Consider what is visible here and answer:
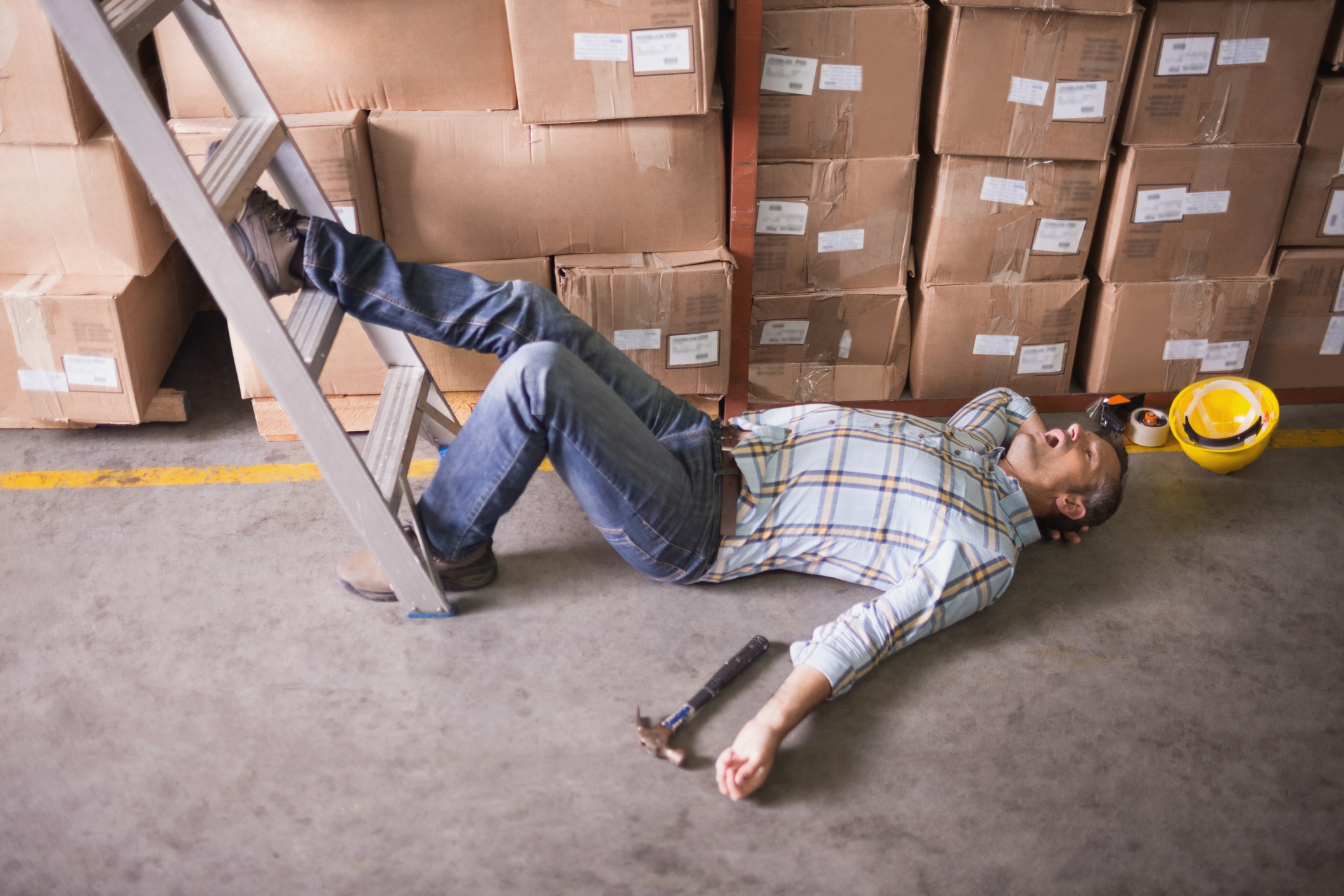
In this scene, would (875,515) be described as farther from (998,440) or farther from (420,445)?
(420,445)

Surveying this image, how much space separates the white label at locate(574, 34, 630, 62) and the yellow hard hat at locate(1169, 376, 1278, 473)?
206cm

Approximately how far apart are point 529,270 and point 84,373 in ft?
4.56

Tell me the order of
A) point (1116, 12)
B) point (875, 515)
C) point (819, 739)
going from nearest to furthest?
point (819, 739)
point (875, 515)
point (1116, 12)

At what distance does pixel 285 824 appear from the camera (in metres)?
1.97

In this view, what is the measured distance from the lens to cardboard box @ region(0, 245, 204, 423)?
277cm

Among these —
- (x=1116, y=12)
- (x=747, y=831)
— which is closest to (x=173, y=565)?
(x=747, y=831)

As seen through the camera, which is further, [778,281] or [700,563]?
[778,281]

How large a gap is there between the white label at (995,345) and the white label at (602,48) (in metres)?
1.47

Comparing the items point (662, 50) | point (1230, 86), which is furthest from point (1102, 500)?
point (662, 50)

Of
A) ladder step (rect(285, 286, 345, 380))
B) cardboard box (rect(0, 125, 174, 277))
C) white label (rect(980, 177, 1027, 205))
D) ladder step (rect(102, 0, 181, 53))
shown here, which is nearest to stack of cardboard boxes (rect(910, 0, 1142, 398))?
white label (rect(980, 177, 1027, 205))

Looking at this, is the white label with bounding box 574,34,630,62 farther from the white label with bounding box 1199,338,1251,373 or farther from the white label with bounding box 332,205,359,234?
the white label with bounding box 1199,338,1251,373

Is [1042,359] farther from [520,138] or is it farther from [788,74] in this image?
[520,138]

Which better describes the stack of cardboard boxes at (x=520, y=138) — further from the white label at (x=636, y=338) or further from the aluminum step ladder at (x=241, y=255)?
the aluminum step ladder at (x=241, y=255)

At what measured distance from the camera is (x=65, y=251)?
2791mm
